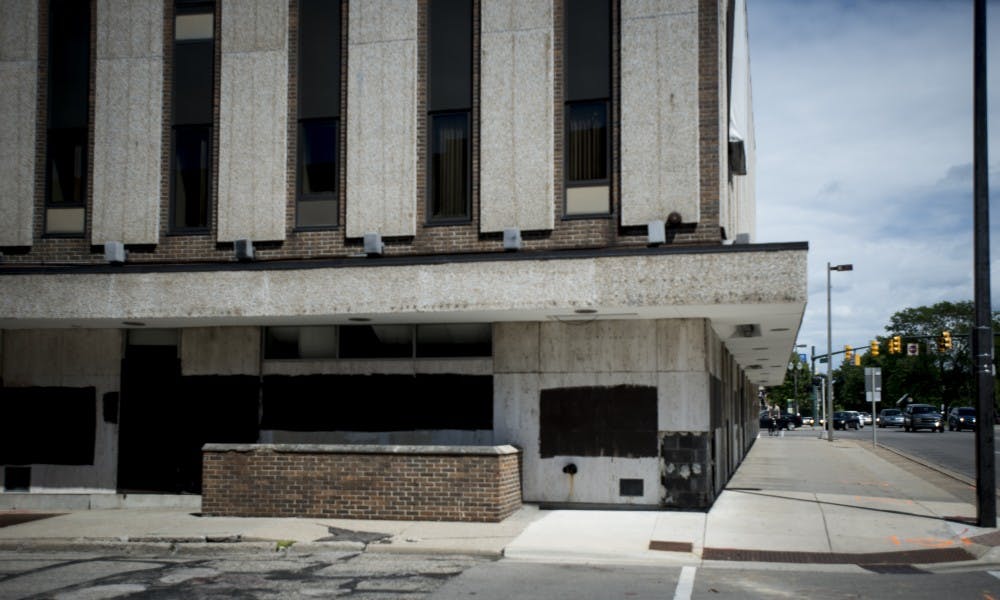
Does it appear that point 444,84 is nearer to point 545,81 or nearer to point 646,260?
point 545,81

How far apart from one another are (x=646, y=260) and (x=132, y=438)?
32.0 ft

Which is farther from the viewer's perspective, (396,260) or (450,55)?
(450,55)

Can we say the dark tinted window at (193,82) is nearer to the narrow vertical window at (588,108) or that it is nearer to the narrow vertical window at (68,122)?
the narrow vertical window at (68,122)

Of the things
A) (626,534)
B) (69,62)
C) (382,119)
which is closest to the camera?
(626,534)

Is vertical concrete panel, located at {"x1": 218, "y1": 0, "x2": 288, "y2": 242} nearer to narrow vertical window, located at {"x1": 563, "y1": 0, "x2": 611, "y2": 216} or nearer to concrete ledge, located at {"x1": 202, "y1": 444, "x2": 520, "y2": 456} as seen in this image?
concrete ledge, located at {"x1": 202, "y1": 444, "x2": 520, "y2": 456}

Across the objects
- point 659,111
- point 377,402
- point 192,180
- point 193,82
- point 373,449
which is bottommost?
point 373,449

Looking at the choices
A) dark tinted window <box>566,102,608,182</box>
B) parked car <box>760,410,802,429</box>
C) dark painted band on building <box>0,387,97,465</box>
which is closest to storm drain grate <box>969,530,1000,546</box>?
dark tinted window <box>566,102,608,182</box>

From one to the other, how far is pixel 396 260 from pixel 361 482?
336cm

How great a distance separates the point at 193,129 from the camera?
16.6 metres

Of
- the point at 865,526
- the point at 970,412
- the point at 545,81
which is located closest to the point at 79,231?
the point at 545,81

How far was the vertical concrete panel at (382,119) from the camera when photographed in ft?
51.1

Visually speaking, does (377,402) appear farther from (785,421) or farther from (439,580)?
(785,421)

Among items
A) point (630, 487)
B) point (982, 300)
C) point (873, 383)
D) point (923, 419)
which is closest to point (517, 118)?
point (630, 487)

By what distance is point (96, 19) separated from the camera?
16922 millimetres
